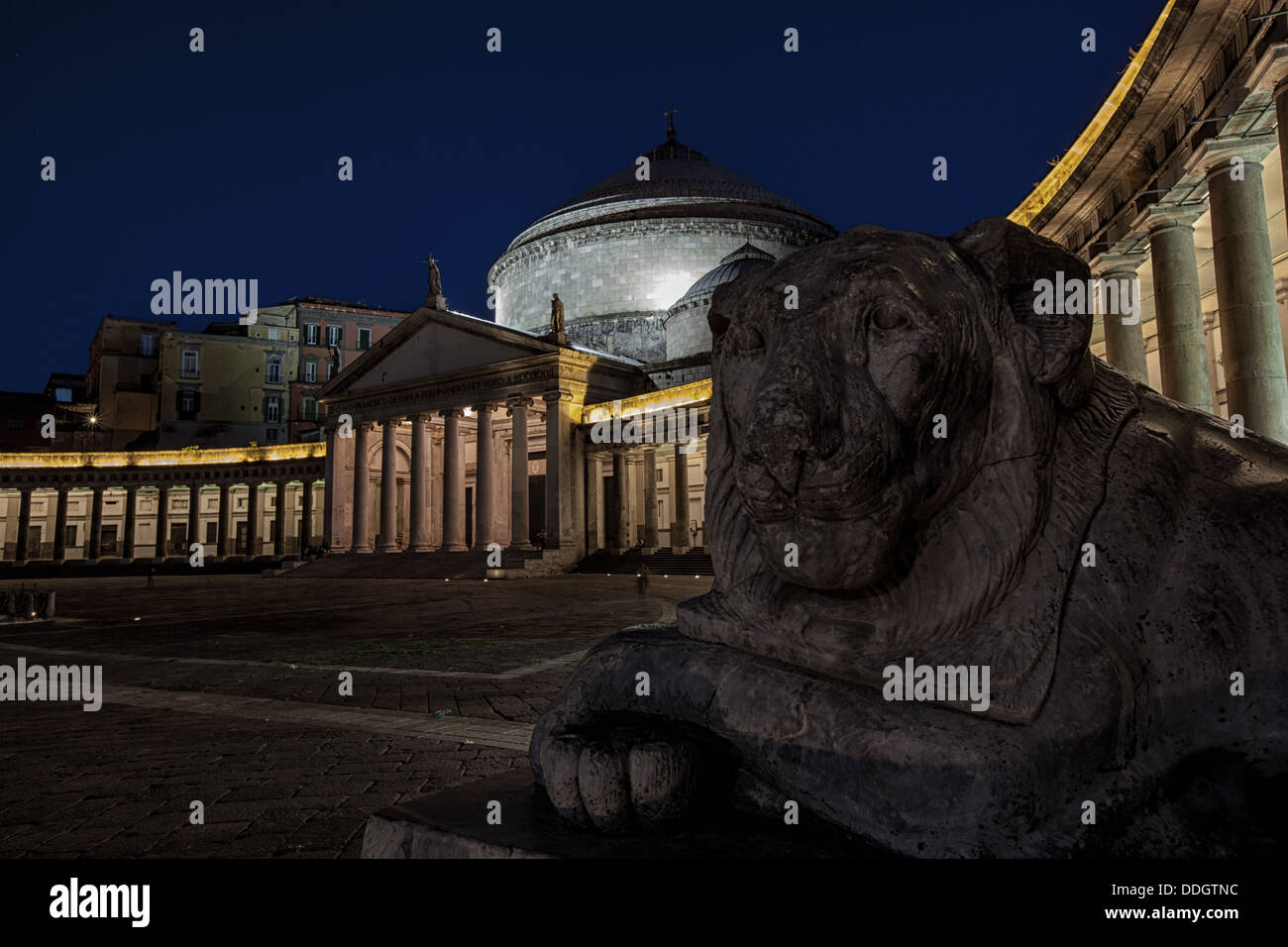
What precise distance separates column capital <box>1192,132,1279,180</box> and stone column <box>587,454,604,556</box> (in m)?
26.9

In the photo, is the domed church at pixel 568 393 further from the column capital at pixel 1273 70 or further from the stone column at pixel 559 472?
the column capital at pixel 1273 70

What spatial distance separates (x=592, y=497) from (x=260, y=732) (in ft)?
102

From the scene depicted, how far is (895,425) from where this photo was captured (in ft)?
5.24

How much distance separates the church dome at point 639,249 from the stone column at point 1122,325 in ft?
97.6

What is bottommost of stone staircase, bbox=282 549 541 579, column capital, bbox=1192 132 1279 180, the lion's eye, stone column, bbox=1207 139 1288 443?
stone staircase, bbox=282 549 541 579

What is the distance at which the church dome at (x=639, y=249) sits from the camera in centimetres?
4634

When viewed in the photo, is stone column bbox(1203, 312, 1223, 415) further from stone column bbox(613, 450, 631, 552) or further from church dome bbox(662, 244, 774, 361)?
stone column bbox(613, 450, 631, 552)

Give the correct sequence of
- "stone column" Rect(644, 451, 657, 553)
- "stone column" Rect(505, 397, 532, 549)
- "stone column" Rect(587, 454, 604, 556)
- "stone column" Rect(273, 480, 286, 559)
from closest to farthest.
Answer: "stone column" Rect(505, 397, 532, 549), "stone column" Rect(644, 451, 657, 553), "stone column" Rect(587, 454, 604, 556), "stone column" Rect(273, 480, 286, 559)

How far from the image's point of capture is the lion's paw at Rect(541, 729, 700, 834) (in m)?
1.72

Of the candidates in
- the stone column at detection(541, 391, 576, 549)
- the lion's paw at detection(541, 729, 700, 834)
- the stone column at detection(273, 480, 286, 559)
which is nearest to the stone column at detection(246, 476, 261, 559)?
the stone column at detection(273, 480, 286, 559)

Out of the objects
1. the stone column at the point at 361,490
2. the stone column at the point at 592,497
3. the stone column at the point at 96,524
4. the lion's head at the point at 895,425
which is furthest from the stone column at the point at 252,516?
the lion's head at the point at 895,425

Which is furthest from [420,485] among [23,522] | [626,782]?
[626,782]
